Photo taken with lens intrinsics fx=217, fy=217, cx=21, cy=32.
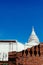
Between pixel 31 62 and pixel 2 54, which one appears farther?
pixel 2 54

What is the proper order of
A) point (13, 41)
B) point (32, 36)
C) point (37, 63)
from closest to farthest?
point (37, 63), point (13, 41), point (32, 36)

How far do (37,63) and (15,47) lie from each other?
1337 inches

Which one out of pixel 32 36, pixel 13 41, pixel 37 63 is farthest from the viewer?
pixel 32 36

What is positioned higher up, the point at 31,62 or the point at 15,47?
the point at 15,47

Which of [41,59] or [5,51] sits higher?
[5,51]

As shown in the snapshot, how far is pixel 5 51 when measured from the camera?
44.2 m

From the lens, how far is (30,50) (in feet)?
31.5

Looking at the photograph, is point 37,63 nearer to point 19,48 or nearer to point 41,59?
point 41,59

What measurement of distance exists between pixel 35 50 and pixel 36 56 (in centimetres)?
27

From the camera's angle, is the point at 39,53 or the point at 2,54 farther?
the point at 2,54

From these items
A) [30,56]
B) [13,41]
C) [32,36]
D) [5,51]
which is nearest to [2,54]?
[5,51]

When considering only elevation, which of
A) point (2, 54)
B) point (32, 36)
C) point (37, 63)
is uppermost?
point (32, 36)

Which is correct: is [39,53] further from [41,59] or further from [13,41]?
[13,41]

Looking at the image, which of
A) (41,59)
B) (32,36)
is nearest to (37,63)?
(41,59)
